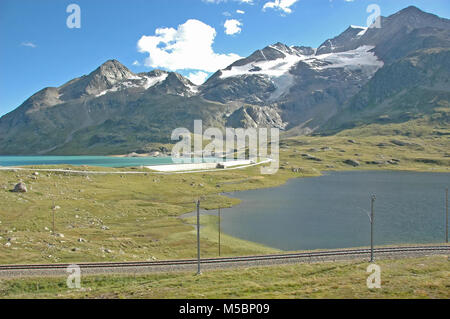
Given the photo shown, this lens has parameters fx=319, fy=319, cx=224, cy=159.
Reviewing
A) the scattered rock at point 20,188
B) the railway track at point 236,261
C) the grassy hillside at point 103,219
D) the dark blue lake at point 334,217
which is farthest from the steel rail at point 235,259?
the scattered rock at point 20,188

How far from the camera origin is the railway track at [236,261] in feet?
155

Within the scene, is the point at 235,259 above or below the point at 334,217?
above

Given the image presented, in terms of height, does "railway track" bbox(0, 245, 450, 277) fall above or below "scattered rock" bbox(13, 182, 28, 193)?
below

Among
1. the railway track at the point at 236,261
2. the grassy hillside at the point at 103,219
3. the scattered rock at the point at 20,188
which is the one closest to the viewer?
the railway track at the point at 236,261

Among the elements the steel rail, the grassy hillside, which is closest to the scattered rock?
the grassy hillside

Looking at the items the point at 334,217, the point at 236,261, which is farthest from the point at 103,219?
the point at 334,217

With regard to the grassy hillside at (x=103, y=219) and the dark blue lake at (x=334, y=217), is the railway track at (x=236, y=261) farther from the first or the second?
the dark blue lake at (x=334, y=217)

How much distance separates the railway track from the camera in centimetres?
4725

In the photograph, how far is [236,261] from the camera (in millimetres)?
50938

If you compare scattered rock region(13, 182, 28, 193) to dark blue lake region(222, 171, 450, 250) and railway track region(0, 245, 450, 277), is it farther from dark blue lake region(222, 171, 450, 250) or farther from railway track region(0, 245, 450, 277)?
dark blue lake region(222, 171, 450, 250)

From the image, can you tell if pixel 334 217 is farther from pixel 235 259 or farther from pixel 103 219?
pixel 103 219
